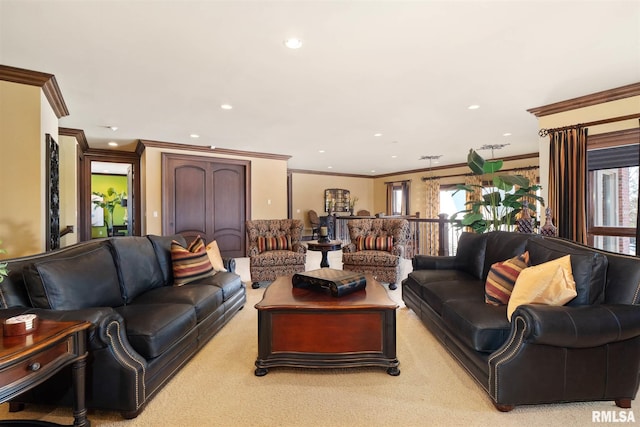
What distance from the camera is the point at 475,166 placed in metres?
3.85

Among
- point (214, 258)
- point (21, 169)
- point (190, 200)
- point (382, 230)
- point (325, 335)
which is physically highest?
point (21, 169)

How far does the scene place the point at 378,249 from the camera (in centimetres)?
482

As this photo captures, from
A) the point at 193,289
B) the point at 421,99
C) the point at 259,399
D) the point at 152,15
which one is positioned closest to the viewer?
the point at 259,399

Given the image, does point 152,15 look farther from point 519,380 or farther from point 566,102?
point 566,102

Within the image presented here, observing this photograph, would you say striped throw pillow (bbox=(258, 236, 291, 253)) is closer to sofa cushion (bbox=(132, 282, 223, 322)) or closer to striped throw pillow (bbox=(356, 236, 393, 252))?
striped throw pillow (bbox=(356, 236, 393, 252))

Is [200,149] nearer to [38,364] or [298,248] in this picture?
[298,248]

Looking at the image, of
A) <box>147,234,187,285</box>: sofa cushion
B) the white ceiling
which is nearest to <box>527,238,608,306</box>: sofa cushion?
the white ceiling

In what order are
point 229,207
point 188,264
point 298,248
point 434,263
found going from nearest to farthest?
1. point 188,264
2. point 434,263
3. point 298,248
4. point 229,207

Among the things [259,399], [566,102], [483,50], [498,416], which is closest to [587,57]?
[483,50]

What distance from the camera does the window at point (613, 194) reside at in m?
3.65

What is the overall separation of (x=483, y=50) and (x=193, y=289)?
315 cm

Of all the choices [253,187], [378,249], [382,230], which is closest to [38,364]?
[378,249]

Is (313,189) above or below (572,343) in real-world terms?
above

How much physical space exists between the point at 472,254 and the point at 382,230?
6.36ft
